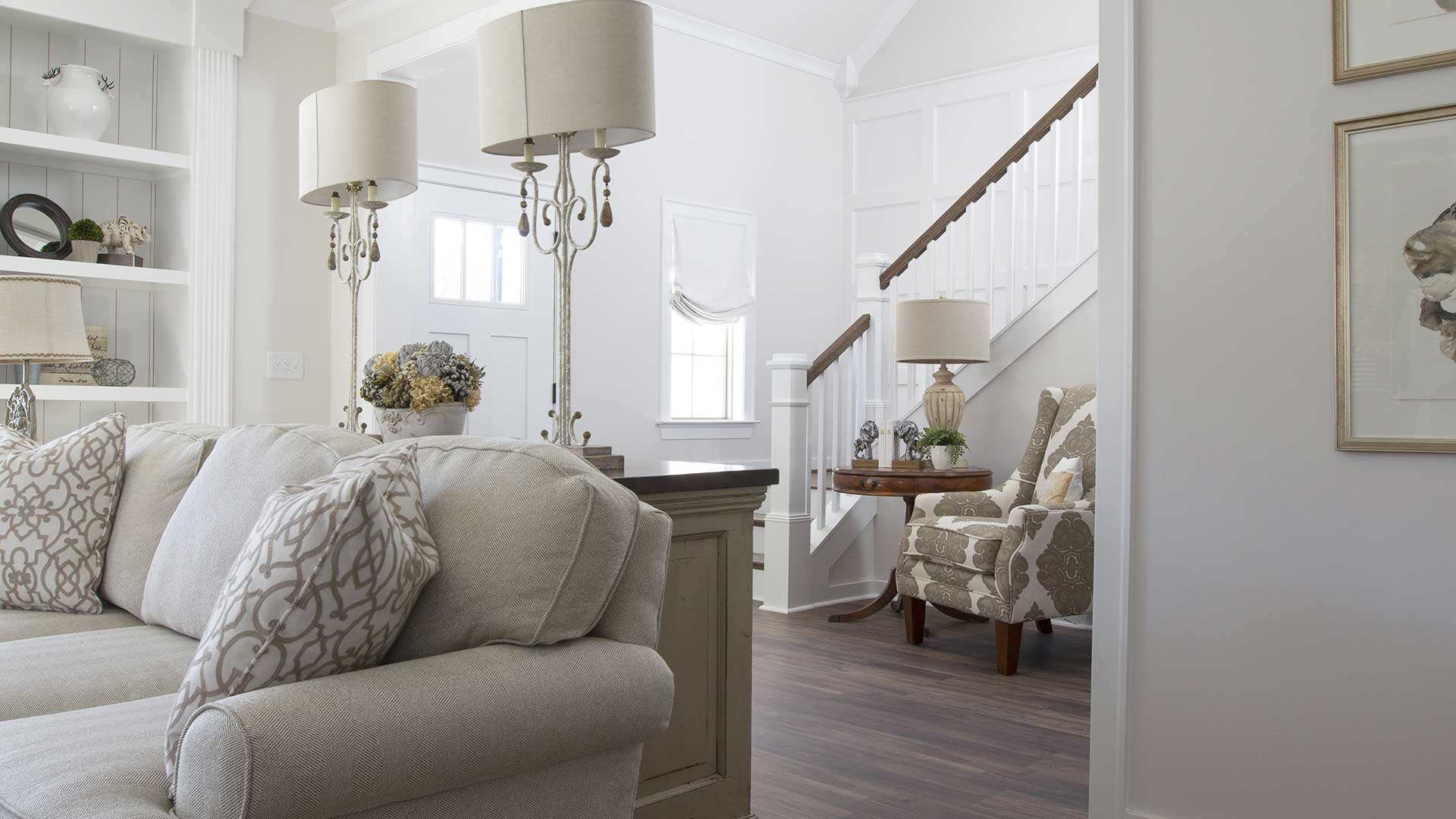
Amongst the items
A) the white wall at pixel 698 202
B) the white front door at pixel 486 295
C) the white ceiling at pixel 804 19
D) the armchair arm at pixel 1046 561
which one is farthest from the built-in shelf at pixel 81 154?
the armchair arm at pixel 1046 561

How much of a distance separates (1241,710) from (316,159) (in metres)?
2.79

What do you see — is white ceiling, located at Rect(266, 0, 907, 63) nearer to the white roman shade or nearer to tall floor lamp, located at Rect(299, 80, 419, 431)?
the white roman shade

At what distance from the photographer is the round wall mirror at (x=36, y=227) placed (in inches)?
175

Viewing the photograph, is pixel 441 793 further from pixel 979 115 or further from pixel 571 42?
pixel 979 115

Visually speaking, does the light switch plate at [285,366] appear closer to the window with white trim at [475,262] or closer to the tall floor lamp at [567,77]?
the window with white trim at [475,262]

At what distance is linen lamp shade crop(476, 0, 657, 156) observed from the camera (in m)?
2.17

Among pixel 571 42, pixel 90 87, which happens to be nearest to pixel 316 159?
pixel 571 42

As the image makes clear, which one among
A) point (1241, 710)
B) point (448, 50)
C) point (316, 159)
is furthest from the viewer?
point (448, 50)

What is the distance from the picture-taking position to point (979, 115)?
23.1ft

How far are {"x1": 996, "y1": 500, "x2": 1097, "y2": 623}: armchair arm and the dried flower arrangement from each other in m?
2.24

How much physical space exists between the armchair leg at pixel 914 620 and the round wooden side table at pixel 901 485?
3.4 inches

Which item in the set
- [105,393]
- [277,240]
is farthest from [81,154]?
[105,393]

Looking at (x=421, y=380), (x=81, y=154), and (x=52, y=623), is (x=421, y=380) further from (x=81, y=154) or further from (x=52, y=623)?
(x=81, y=154)

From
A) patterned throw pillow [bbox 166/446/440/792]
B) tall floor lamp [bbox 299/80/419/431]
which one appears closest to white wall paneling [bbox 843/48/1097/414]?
tall floor lamp [bbox 299/80/419/431]
